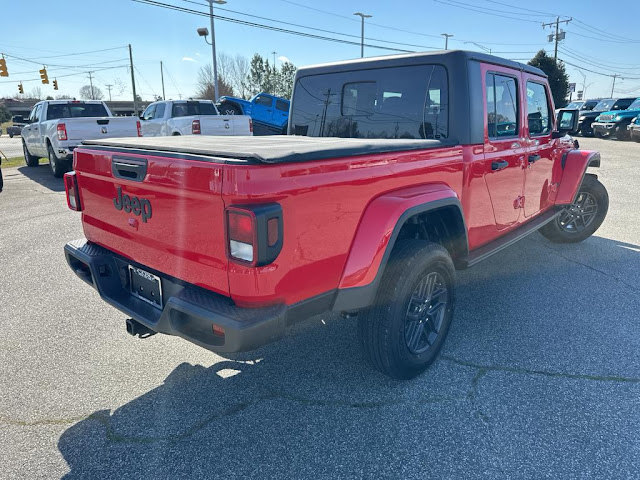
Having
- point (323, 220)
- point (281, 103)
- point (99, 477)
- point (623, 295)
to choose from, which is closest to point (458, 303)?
point (623, 295)

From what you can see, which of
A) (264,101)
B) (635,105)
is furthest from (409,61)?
(635,105)

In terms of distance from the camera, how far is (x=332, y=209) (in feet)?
7.21

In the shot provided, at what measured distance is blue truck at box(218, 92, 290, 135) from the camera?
1861cm

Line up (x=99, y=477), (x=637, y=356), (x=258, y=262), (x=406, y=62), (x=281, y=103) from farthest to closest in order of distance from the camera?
(x=281, y=103)
(x=406, y=62)
(x=637, y=356)
(x=99, y=477)
(x=258, y=262)

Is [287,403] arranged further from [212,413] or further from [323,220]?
[323,220]

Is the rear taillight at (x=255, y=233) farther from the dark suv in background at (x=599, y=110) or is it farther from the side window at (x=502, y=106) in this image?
the dark suv in background at (x=599, y=110)

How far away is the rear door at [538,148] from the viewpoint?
161 inches

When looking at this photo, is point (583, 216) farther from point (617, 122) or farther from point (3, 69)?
point (3, 69)

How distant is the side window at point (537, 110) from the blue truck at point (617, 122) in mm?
20898

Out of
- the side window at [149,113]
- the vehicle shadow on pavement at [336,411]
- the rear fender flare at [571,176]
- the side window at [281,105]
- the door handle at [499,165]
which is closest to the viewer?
the vehicle shadow on pavement at [336,411]

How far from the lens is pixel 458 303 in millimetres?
3984

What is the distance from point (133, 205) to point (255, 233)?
0.99m

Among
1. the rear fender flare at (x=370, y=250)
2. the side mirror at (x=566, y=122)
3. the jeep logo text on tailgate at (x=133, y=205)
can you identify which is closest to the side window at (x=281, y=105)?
the side mirror at (x=566, y=122)

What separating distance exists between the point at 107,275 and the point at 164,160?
1.01m
